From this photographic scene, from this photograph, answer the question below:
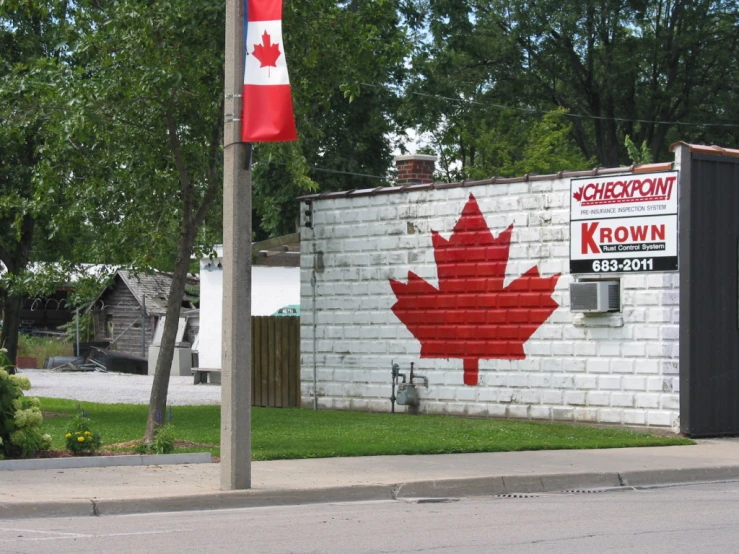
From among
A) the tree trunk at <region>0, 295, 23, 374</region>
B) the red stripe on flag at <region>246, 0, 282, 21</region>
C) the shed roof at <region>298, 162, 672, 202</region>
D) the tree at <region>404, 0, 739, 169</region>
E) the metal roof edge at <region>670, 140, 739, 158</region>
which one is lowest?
the tree trunk at <region>0, 295, 23, 374</region>

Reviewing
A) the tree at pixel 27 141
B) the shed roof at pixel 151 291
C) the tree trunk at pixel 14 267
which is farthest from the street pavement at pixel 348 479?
the shed roof at pixel 151 291

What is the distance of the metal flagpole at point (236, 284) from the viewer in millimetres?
11328

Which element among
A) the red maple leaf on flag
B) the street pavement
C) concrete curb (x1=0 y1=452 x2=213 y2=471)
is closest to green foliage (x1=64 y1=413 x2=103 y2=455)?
concrete curb (x1=0 y1=452 x2=213 y2=471)

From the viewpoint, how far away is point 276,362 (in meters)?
23.1

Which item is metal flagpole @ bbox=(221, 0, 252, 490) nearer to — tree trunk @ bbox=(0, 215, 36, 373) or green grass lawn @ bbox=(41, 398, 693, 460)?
green grass lawn @ bbox=(41, 398, 693, 460)

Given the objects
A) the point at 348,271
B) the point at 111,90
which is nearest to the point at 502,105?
the point at 348,271

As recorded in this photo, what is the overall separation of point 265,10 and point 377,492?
487 centimetres

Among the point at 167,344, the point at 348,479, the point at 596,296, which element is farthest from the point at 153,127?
the point at 596,296

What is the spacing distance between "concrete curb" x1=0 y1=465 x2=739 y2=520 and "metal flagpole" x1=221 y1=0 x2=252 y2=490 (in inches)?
12.4

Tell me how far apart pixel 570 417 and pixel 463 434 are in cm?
257

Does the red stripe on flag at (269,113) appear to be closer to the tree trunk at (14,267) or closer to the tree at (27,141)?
the tree at (27,141)

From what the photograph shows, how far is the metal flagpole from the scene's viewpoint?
11328 millimetres

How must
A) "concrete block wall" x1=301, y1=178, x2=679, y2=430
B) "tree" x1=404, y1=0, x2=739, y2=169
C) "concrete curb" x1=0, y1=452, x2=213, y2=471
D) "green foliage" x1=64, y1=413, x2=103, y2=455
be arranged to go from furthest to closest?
"tree" x1=404, y1=0, x2=739, y2=169 < "concrete block wall" x1=301, y1=178, x2=679, y2=430 < "green foliage" x1=64, y1=413, x2=103, y2=455 < "concrete curb" x1=0, y1=452, x2=213, y2=471

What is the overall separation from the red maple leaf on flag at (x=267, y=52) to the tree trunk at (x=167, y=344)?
214 inches
